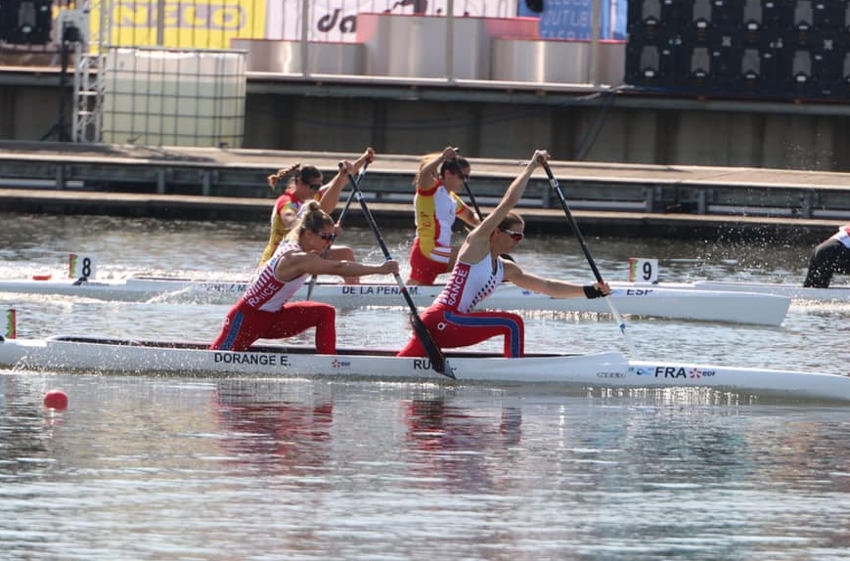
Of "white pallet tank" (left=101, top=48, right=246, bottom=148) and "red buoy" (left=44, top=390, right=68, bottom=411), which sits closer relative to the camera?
"red buoy" (left=44, top=390, right=68, bottom=411)

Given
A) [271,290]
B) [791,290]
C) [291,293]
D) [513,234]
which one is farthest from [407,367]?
[791,290]

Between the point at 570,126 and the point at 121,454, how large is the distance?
24544mm

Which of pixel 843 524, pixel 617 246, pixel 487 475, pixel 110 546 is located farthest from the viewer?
pixel 617 246

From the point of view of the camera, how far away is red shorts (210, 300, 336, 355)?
1656cm

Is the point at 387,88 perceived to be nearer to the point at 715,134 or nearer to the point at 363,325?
the point at 715,134

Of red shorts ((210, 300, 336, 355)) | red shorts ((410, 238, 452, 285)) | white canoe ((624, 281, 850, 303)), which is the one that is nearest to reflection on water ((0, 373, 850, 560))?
red shorts ((210, 300, 336, 355))

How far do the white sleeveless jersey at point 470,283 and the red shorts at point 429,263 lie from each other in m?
5.23

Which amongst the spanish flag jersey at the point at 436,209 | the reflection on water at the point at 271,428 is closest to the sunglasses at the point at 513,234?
the reflection on water at the point at 271,428

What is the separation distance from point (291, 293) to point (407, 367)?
1143 mm

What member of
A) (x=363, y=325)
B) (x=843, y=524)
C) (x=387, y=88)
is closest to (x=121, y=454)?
(x=843, y=524)

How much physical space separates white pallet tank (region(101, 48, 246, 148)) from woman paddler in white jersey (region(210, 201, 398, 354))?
19.4 metres

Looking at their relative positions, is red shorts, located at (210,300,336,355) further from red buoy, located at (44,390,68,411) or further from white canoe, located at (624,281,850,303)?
white canoe, located at (624,281,850,303)

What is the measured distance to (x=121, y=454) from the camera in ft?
43.9

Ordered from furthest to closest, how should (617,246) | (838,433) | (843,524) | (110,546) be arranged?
(617,246)
(838,433)
(843,524)
(110,546)
